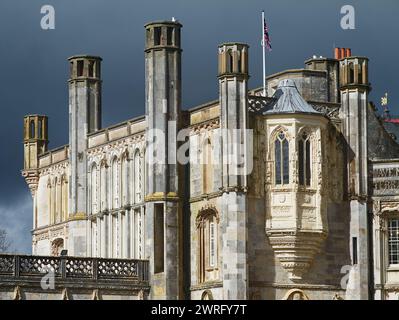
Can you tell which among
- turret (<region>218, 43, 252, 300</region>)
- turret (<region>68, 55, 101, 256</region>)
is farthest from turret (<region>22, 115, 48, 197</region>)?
turret (<region>218, 43, 252, 300</region>)

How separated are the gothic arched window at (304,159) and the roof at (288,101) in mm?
1369

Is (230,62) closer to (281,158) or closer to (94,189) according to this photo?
(281,158)

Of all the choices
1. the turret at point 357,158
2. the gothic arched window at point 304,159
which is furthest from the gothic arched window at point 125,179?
the turret at point 357,158

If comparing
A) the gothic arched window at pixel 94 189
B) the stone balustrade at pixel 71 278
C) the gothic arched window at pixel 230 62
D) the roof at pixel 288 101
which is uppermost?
the gothic arched window at pixel 230 62

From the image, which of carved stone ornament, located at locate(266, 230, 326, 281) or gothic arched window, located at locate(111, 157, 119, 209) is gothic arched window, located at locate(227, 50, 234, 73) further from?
gothic arched window, located at locate(111, 157, 119, 209)

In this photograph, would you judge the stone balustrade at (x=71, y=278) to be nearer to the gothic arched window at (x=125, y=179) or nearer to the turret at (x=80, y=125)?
the gothic arched window at (x=125, y=179)

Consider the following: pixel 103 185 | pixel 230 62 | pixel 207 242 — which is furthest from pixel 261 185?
pixel 103 185

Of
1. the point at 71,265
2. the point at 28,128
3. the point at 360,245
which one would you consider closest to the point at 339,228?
the point at 360,245

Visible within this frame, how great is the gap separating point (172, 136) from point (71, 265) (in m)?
8.47

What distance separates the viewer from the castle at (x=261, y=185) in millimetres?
82500

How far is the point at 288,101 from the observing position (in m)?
84.1
